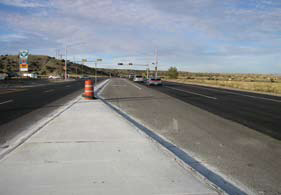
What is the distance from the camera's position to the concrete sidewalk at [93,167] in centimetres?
339

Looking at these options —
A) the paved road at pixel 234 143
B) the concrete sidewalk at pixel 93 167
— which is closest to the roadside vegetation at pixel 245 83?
the paved road at pixel 234 143

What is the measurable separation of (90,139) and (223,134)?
3.92m

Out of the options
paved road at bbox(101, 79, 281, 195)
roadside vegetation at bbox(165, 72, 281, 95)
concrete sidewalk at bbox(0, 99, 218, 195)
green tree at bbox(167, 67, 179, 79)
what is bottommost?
paved road at bbox(101, 79, 281, 195)

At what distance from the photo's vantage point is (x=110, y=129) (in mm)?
6801

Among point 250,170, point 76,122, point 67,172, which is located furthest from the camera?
point 76,122

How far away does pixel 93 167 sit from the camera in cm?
411

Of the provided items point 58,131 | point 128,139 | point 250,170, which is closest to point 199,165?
point 250,170

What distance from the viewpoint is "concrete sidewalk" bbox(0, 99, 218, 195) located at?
339 cm

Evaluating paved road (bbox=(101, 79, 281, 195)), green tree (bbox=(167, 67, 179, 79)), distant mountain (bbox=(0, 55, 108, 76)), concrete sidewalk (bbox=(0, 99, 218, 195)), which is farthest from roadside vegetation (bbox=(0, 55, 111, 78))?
concrete sidewalk (bbox=(0, 99, 218, 195))

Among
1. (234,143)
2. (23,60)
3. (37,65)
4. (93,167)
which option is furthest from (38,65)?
(93,167)

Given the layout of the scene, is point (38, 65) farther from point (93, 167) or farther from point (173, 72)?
point (93, 167)

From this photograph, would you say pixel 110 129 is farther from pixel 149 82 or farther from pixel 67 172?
pixel 149 82

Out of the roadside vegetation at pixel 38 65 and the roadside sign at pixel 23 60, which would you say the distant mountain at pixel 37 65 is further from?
the roadside sign at pixel 23 60

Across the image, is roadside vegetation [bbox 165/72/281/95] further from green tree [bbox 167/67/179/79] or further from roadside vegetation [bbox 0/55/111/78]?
roadside vegetation [bbox 0/55/111/78]
